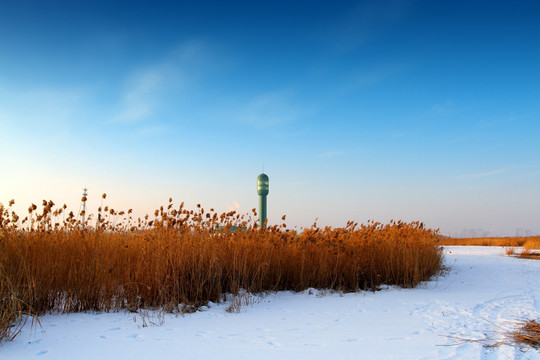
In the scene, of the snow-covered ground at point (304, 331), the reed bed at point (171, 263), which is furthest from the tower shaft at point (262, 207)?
the snow-covered ground at point (304, 331)

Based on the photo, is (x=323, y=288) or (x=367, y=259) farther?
(x=367, y=259)

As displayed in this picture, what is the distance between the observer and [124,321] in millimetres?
4426

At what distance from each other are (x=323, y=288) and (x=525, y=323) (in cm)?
322

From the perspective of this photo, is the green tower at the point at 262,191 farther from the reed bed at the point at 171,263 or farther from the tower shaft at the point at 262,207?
the reed bed at the point at 171,263

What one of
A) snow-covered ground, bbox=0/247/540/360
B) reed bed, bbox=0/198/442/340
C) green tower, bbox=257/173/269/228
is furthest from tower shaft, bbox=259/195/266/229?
snow-covered ground, bbox=0/247/540/360

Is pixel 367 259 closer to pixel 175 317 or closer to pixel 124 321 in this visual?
pixel 175 317

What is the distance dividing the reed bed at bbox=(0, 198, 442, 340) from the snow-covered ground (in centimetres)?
30

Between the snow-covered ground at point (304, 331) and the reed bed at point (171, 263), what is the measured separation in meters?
0.30

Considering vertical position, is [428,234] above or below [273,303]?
above

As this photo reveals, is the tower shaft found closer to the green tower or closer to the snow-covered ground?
the green tower

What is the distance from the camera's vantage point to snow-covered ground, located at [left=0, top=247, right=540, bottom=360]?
3330 mm

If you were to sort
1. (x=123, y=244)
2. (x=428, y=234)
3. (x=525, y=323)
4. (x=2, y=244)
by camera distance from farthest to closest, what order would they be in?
(x=428, y=234) < (x=123, y=244) < (x=2, y=244) < (x=525, y=323)

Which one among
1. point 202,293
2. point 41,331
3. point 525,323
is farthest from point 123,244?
point 525,323

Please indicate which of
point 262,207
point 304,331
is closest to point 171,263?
point 304,331
